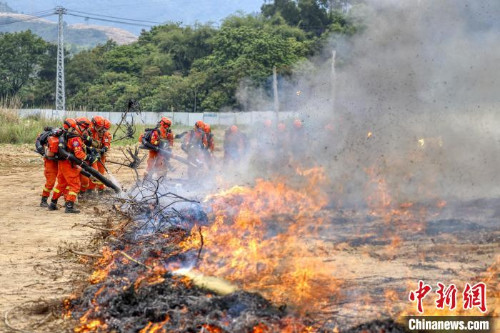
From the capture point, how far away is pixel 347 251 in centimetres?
722

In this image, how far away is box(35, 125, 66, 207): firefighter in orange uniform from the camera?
35.0 feet

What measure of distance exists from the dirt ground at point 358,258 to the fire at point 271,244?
28cm

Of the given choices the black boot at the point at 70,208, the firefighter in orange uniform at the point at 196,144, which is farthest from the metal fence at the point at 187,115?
the black boot at the point at 70,208

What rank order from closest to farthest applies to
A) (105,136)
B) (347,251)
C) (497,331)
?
1. (497,331)
2. (347,251)
3. (105,136)

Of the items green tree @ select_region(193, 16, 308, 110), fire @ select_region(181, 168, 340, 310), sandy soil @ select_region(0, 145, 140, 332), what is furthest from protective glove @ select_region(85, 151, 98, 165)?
green tree @ select_region(193, 16, 308, 110)

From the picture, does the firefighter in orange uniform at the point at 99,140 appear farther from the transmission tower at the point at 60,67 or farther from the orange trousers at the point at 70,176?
the transmission tower at the point at 60,67

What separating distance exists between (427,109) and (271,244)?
606 centimetres

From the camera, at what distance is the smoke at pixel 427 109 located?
427 inches

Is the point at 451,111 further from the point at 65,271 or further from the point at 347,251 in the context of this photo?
the point at 65,271

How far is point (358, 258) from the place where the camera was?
6.88 m

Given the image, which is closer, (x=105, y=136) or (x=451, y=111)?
(x=451, y=111)

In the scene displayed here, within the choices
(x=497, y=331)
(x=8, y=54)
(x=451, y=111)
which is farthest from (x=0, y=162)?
(x=8, y=54)

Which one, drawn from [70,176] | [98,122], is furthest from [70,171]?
[98,122]

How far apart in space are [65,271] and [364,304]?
3736 millimetres
